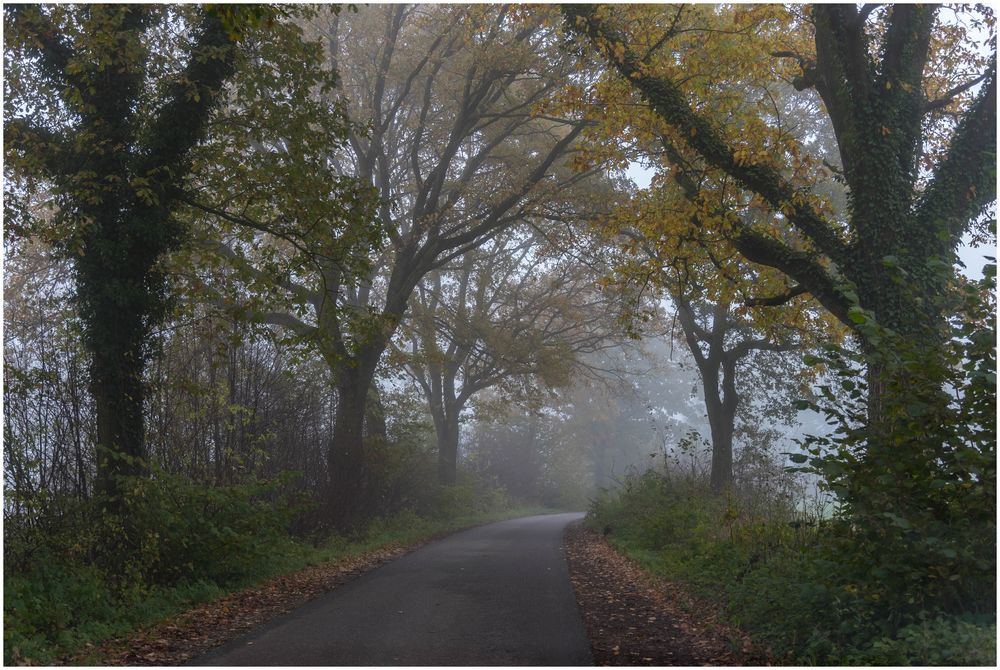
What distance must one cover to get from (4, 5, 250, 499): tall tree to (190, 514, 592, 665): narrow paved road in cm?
344

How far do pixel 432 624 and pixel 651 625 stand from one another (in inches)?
88.2

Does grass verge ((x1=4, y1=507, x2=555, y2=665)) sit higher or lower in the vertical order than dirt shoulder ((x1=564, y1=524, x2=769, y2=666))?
higher

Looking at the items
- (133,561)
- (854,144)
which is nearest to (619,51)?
(854,144)

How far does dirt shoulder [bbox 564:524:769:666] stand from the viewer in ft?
21.8

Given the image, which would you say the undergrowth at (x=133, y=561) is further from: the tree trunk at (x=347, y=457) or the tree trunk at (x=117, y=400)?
the tree trunk at (x=347, y=457)

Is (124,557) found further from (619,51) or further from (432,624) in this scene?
(619,51)

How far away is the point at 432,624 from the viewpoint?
7.88 metres

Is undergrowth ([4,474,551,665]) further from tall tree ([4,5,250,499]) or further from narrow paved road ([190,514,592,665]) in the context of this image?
narrow paved road ([190,514,592,665])

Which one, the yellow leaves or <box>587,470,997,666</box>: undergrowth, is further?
the yellow leaves

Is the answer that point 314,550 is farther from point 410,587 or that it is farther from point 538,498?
point 538,498

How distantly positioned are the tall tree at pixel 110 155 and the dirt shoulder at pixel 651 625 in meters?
6.09

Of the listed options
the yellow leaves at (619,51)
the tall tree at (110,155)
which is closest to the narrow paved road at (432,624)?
the tall tree at (110,155)

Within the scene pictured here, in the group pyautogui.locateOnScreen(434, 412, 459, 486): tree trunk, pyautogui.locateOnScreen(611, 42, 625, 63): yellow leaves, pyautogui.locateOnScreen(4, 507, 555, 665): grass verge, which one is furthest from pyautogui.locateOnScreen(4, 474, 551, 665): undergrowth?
pyautogui.locateOnScreen(434, 412, 459, 486): tree trunk

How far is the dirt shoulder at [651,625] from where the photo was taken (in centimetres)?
665
